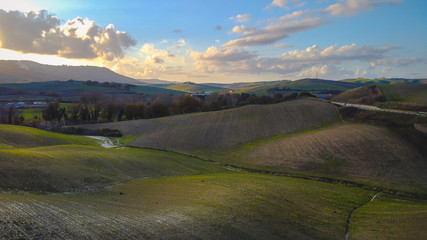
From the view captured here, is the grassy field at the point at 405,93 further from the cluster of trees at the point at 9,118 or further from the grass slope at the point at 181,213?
the cluster of trees at the point at 9,118

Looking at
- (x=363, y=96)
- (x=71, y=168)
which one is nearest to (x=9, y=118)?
(x=71, y=168)

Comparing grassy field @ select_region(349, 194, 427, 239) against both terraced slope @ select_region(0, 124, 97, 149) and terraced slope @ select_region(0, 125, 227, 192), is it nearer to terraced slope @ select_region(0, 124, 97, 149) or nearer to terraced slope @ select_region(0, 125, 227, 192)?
terraced slope @ select_region(0, 125, 227, 192)

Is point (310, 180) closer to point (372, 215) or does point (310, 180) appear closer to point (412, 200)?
point (412, 200)

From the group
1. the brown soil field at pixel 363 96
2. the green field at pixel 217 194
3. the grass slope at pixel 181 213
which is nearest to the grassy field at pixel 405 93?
the brown soil field at pixel 363 96

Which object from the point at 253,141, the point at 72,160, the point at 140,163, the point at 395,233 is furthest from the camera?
the point at 253,141

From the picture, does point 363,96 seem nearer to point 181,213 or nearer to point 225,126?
point 225,126

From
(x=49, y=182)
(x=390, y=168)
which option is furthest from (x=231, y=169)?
(x=49, y=182)

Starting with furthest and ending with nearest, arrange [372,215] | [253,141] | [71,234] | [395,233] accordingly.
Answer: [253,141], [372,215], [395,233], [71,234]
